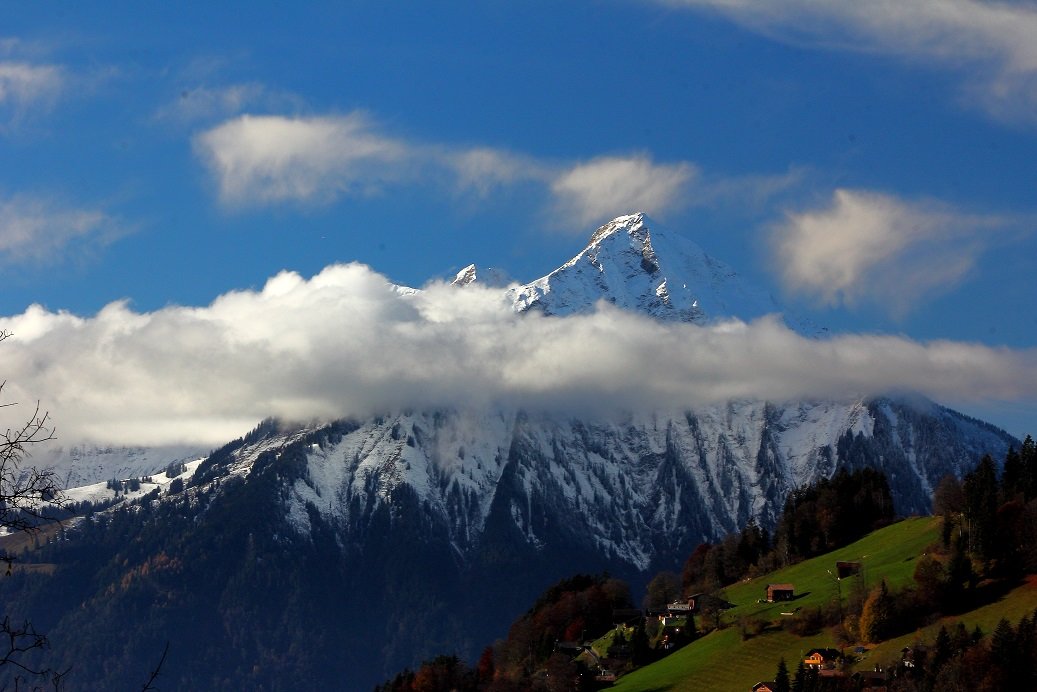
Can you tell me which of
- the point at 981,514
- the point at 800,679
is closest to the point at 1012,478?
the point at 981,514

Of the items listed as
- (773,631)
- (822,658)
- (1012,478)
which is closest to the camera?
(822,658)

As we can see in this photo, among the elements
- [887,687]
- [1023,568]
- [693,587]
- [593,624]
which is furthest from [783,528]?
[887,687]

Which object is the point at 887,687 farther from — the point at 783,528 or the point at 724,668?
the point at 783,528

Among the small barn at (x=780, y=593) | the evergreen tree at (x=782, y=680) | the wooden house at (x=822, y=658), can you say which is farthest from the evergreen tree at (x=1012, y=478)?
the evergreen tree at (x=782, y=680)

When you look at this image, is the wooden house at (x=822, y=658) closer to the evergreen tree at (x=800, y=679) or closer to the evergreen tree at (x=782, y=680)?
the evergreen tree at (x=800, y=679)

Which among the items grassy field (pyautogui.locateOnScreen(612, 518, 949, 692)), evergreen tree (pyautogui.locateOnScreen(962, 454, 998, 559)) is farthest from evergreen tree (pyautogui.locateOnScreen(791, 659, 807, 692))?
evergreen tree (pyautogui.locateOnScreen(962, 454, 998, 559))

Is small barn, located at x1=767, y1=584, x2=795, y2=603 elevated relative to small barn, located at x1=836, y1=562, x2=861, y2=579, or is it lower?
lower

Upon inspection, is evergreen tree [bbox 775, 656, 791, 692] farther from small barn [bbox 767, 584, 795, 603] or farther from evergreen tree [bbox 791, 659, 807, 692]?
small barn [bbox 767, 584, 795, 603]

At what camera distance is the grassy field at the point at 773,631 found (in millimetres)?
133375

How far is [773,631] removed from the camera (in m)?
142

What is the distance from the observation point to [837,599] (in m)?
141

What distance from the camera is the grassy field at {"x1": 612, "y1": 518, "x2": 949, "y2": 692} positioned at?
133375 mm

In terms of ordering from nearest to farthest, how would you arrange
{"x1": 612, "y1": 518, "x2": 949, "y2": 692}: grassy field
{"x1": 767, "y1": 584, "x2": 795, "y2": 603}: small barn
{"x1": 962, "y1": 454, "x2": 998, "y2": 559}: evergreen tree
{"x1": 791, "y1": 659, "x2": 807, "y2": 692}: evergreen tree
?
1. {"x1": 791, "y1": 659, "x2": 807, "y2": 692}: evergreen tree
2. {"x1": 612, "y1": 518, "x2": 949, "y2": 692}: grassy field
3. {"x1": 962, "y1": 454, "x2": 998, "y2": 559}: evergreen tree
4. {"x1": 767, "y1": 584, "x2": 795, "y2": 603}: small barn

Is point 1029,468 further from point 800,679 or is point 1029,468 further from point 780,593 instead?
point 800,679
